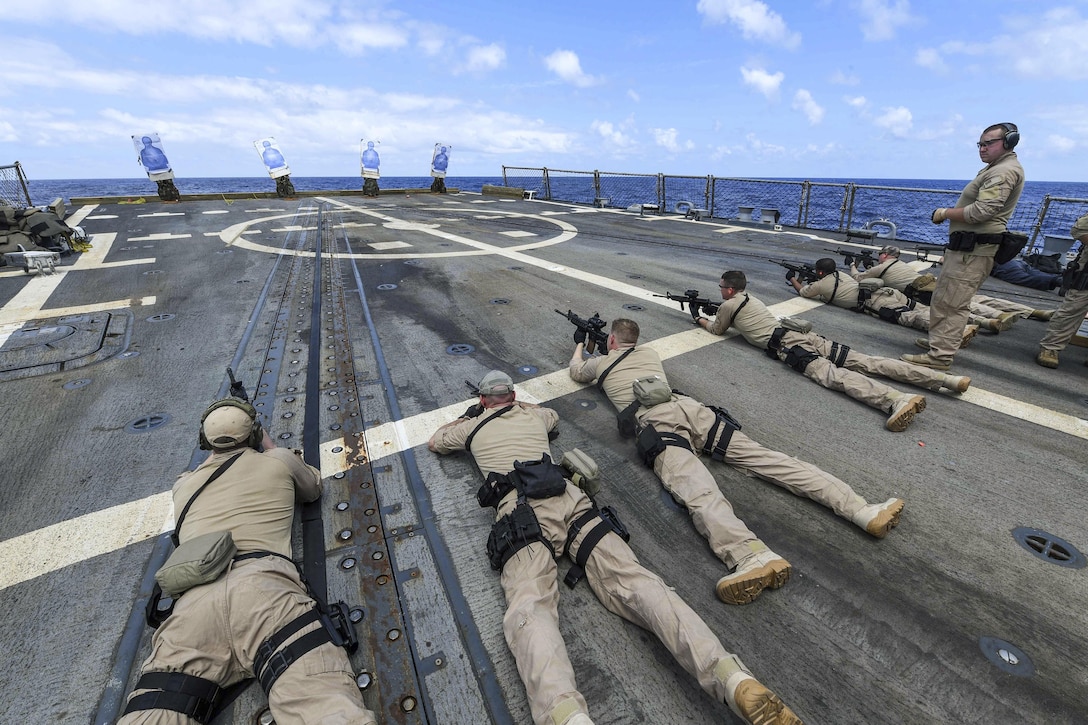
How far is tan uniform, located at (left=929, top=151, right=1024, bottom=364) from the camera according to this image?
5.04 m

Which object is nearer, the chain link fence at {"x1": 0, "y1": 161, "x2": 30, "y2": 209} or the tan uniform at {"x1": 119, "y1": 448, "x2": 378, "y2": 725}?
the tan uniform at {"x1": 119, "y1": 448, "x2": 378, "y2": 725}

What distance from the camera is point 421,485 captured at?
3.71 metres

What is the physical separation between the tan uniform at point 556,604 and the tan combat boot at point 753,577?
0.29 meters

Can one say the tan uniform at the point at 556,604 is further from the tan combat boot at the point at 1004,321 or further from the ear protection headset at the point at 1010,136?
the tan combat boot at the point at 1004,321

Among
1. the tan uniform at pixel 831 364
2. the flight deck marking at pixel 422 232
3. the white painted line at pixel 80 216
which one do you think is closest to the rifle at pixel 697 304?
the tan uniform at pixel 831 364

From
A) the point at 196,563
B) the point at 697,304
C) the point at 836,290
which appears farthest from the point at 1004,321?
the point at 196,563

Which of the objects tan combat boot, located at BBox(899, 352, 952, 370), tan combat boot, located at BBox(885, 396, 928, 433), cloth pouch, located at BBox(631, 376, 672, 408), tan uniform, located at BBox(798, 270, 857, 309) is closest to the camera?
cloth pouch, located at BBox(631, 376, 672, 408)

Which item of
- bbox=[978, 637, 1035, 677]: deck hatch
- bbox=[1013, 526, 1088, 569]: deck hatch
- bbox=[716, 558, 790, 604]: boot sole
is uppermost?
bbox=[716, 558, 790, 604]: boot sole

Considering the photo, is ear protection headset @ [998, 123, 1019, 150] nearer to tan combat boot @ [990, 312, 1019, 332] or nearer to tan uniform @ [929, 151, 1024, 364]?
tan uniform @ [929, 151, 1024, 364]

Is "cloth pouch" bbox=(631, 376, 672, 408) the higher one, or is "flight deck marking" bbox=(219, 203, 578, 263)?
"flight deck marking" bbox=(219, 203, 578, 263)

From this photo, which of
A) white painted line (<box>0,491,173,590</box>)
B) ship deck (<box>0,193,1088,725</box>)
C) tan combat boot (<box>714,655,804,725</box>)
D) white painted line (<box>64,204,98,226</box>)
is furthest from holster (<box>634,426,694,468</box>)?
white painted line (<box>64,204,98,226</box>)

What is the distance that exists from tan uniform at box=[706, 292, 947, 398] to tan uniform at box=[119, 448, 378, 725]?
5186 millimetres

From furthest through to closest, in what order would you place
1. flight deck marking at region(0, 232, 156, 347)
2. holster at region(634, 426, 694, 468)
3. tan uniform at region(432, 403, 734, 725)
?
flight deck marking at region(0, 232, 156, 347), holster at region(634, 426, 694, 468), tan uniform at region(432, 403, 734, 725)

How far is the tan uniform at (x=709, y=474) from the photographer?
3080 mm
